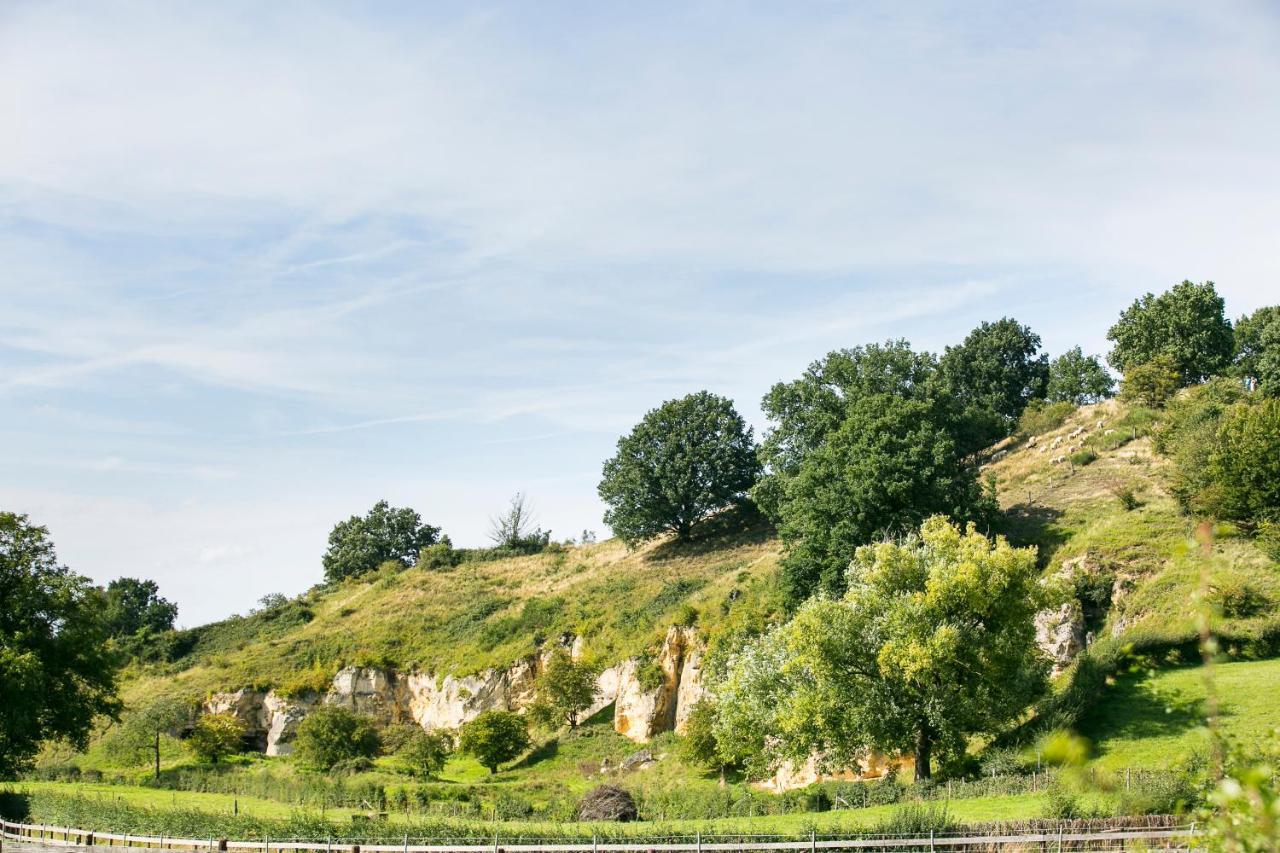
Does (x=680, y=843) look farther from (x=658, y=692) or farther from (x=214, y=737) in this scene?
(x=214, y=737)

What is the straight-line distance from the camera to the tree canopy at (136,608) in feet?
389

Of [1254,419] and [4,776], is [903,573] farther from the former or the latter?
[4,776]

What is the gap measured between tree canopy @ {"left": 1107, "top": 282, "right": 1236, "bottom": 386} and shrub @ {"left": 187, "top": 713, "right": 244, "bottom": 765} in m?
66.9

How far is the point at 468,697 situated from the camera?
71625 millimetres

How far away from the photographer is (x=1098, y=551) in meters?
48.3

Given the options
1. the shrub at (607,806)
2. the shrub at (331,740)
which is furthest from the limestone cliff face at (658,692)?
the shrub at (607,806)

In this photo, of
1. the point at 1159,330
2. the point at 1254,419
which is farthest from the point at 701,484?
the point at 1254,419

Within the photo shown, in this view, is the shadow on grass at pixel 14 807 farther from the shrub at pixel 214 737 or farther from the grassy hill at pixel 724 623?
the shrub at pixel 214 737

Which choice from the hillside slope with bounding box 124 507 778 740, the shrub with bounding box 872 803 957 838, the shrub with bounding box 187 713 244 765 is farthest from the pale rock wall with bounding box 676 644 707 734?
the shrub with bounding box 187 713 244 765

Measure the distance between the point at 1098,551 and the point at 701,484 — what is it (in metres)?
42.6

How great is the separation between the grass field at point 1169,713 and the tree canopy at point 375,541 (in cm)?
8999

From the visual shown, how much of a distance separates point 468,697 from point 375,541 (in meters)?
51.7

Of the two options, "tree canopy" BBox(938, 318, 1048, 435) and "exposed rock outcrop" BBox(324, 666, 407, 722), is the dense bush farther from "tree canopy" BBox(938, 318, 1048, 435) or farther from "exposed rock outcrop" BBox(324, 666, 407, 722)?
"exposed rock outcrop" BBox(324, 666, 407, 722)

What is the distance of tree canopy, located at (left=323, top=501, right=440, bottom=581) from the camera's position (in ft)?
385
